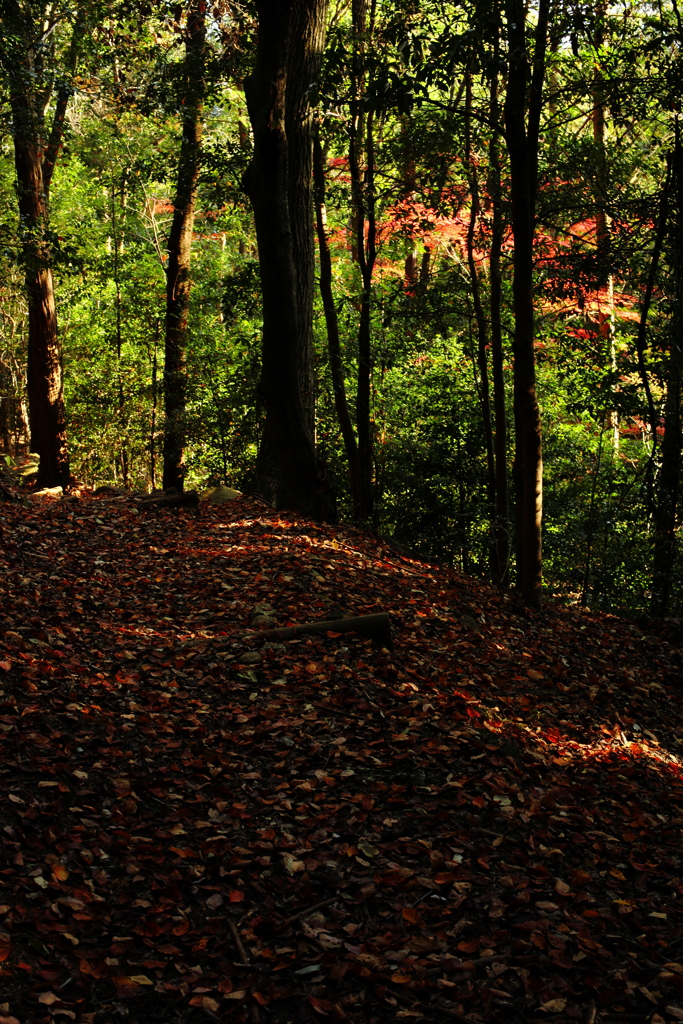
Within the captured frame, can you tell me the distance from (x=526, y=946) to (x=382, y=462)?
369 inches

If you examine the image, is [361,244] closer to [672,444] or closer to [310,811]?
[672,444]

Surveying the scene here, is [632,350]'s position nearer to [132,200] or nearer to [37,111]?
[37,111]

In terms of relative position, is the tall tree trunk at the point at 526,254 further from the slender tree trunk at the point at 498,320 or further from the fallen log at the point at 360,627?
the fallen log at the point at 360,627

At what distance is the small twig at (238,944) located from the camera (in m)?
3.19

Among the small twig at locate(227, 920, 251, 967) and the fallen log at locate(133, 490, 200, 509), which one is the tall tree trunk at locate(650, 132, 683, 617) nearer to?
the fallen log at locate(133, 490, 200, 509)

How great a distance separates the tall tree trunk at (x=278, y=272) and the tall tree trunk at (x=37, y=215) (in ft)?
9.09

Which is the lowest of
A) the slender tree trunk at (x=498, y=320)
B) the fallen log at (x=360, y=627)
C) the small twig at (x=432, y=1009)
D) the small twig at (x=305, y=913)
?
the small twig at (x=432, y=1009)

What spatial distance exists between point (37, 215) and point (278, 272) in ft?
15.1

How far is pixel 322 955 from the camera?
324 centimetres

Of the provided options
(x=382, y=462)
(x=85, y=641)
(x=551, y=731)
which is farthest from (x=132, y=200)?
(x=551, y=731)

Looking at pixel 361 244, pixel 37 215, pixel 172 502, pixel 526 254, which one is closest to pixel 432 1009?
pixel 526 254

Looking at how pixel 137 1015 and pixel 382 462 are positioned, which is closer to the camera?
pixel 137 1015

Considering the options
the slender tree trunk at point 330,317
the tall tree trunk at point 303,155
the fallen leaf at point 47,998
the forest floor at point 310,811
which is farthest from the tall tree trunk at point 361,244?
the fallen leaf at point 47,998

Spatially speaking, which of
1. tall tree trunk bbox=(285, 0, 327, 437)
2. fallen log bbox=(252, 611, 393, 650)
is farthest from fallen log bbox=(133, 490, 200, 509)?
fallen log bbox=(252, 611, 393, 650)
